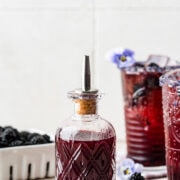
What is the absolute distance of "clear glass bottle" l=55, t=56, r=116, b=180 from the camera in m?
0.81

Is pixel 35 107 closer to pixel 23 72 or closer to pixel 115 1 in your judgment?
pixel 23 72

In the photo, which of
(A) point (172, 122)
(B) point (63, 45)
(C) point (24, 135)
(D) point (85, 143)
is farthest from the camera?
(B) point (63, 45)

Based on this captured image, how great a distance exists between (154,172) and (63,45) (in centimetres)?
42

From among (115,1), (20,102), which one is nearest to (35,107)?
(20,102)

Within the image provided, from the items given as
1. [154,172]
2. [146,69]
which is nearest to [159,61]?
[146,69]

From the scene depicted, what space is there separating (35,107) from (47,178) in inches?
15.0

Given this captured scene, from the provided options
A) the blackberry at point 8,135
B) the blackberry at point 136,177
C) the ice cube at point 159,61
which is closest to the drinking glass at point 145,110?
the ice cube at point 159,61

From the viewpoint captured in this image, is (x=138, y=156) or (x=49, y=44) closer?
(x=138, y=156)

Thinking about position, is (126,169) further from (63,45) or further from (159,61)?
(63,45)

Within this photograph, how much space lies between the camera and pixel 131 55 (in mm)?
1118

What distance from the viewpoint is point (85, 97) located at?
2.65ft

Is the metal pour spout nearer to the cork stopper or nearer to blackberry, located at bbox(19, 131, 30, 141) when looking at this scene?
the cork stopper

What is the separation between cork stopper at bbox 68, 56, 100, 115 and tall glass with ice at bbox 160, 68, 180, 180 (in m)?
0.16

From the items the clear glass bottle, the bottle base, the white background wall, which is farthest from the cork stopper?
the white background wall
